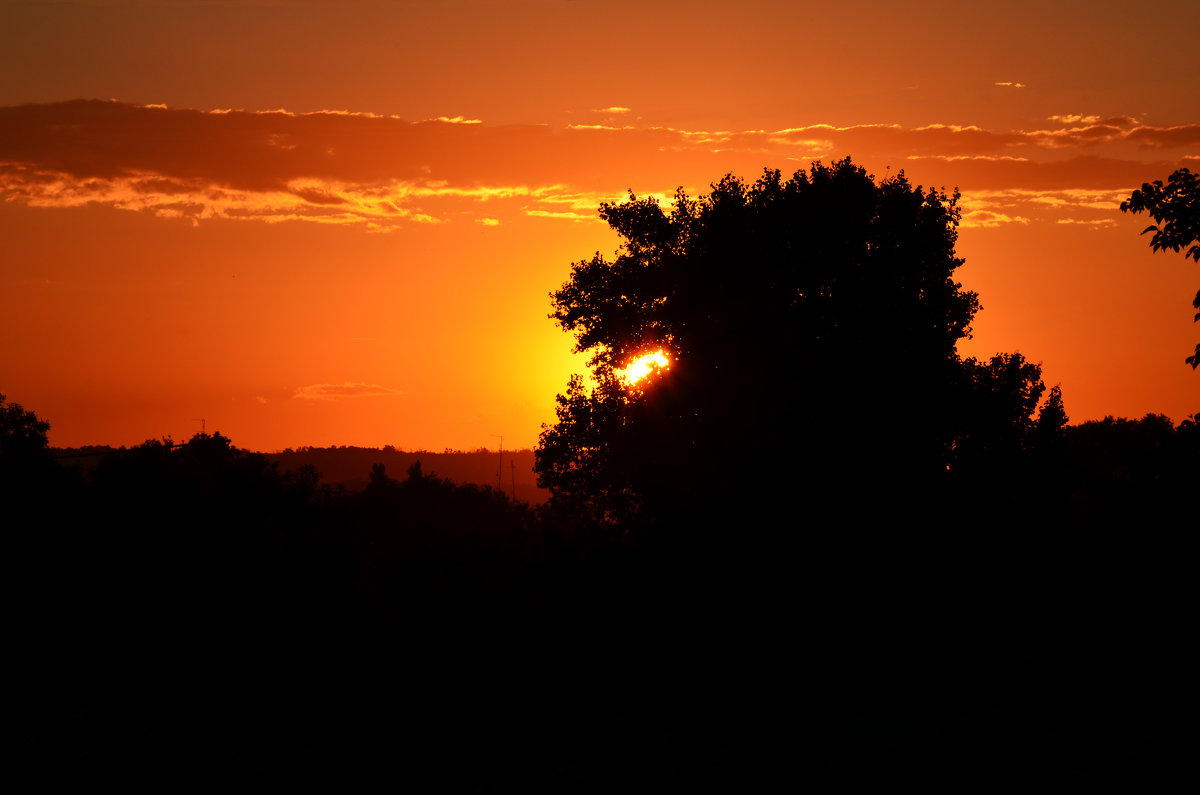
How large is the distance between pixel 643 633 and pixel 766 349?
9.78 m

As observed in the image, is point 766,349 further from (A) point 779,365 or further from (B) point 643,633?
(B) point 643,633

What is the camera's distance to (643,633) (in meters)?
33.5

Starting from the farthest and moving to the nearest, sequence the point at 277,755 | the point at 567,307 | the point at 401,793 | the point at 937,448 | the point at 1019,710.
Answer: the point at 567,307 < the point at 937,448 < the point at 1019,710 < the point at 277,755 < the point at 401,793

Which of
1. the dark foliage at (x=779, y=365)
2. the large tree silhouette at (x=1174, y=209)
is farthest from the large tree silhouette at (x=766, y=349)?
the large tree silhouette at (x=1174, y=209)

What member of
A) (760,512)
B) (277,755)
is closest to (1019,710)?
(760,512)

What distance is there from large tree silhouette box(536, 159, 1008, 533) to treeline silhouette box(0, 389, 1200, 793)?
1.34 metres

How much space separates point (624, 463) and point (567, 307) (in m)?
6.61

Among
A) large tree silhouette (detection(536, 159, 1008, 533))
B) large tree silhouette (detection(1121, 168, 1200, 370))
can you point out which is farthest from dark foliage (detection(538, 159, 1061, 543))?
large tree silhouette (detection(1121, 168, 1200, 370))

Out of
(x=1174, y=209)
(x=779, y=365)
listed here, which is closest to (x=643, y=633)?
(x=779, y=365)

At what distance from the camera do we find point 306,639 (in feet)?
115

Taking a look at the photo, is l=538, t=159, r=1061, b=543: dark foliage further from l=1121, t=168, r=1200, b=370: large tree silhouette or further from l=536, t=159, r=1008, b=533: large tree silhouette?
l=1121, t=168, r=1200, b=370: large tree silhouette

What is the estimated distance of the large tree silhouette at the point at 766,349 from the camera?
32219 millimetres

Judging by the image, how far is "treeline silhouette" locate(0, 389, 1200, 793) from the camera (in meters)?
24.9

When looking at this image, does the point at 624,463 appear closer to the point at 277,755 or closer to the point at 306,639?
the point at 306,639
